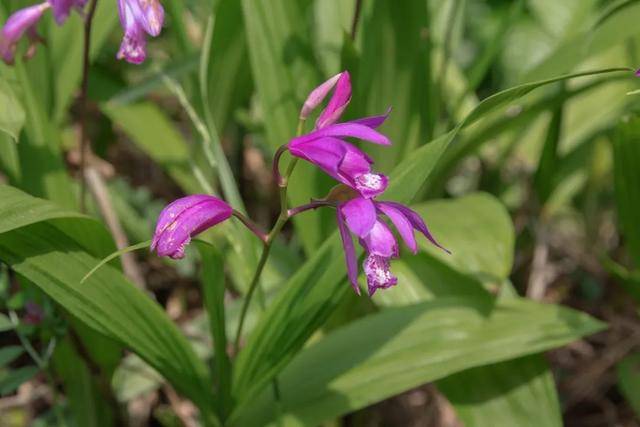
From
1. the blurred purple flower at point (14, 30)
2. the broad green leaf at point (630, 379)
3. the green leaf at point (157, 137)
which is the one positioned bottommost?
the broad green leaf at point (630, 379)

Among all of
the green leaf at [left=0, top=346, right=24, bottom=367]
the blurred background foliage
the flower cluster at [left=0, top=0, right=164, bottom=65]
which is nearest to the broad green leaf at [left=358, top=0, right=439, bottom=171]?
the blurred background foliage

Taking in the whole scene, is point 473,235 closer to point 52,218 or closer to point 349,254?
point 349,254

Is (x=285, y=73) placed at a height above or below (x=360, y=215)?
below

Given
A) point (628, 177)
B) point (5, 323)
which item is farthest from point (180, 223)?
point (628, 177)

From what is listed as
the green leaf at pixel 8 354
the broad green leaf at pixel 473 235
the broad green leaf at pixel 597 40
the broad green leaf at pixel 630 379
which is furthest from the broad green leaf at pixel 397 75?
the green leaf at pixel 8 354

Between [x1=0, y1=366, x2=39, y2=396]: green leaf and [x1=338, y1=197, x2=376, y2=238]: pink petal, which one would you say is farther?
[x1=0, y1=366, x2=39, y2=396]: green leaf

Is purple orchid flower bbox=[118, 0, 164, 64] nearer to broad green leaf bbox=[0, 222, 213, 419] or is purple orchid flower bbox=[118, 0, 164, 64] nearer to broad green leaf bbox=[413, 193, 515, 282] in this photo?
broad green leaf bbox=[0, 222, 213, 419]

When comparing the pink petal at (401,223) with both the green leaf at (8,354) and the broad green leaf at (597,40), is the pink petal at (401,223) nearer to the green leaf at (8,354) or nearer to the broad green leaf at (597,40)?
the green leaf at (8,354)
